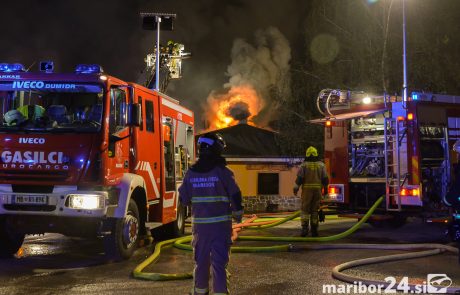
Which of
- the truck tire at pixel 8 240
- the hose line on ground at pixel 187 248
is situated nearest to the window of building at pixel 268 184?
the hose line on ground at pixel 187 248

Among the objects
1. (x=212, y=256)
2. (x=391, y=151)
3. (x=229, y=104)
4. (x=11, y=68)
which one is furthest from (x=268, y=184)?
(x=212, y=256)

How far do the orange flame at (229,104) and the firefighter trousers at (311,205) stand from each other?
1982 cm

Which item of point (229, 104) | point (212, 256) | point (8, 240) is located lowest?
point (8, 240)

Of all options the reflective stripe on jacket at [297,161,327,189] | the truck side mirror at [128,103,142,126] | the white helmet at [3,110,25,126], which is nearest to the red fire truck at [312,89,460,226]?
the reflective stripe on jacket at [297,161,327,189]

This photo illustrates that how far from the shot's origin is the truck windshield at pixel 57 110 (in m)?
7.18

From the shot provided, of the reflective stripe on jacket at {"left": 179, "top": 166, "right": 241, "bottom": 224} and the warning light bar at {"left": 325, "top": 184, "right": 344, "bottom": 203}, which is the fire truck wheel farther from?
the reflective stripe on jacket at {"left": 179, "top": 166, "right": 241, "bottom": 224}

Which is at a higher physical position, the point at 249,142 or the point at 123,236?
the point at 249,142

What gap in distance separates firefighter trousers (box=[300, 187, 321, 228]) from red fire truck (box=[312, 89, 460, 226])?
161 cm

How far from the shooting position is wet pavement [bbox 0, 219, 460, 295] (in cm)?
582

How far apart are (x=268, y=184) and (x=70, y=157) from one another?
12.8 meters

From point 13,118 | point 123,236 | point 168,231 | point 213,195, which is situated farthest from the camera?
point 168,231

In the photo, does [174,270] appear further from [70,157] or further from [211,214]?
[211,214]

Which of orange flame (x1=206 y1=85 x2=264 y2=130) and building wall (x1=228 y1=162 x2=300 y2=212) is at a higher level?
orange flame (x1=206 y1=85 x2=264 y2=130)

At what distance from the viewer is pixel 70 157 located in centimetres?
701
